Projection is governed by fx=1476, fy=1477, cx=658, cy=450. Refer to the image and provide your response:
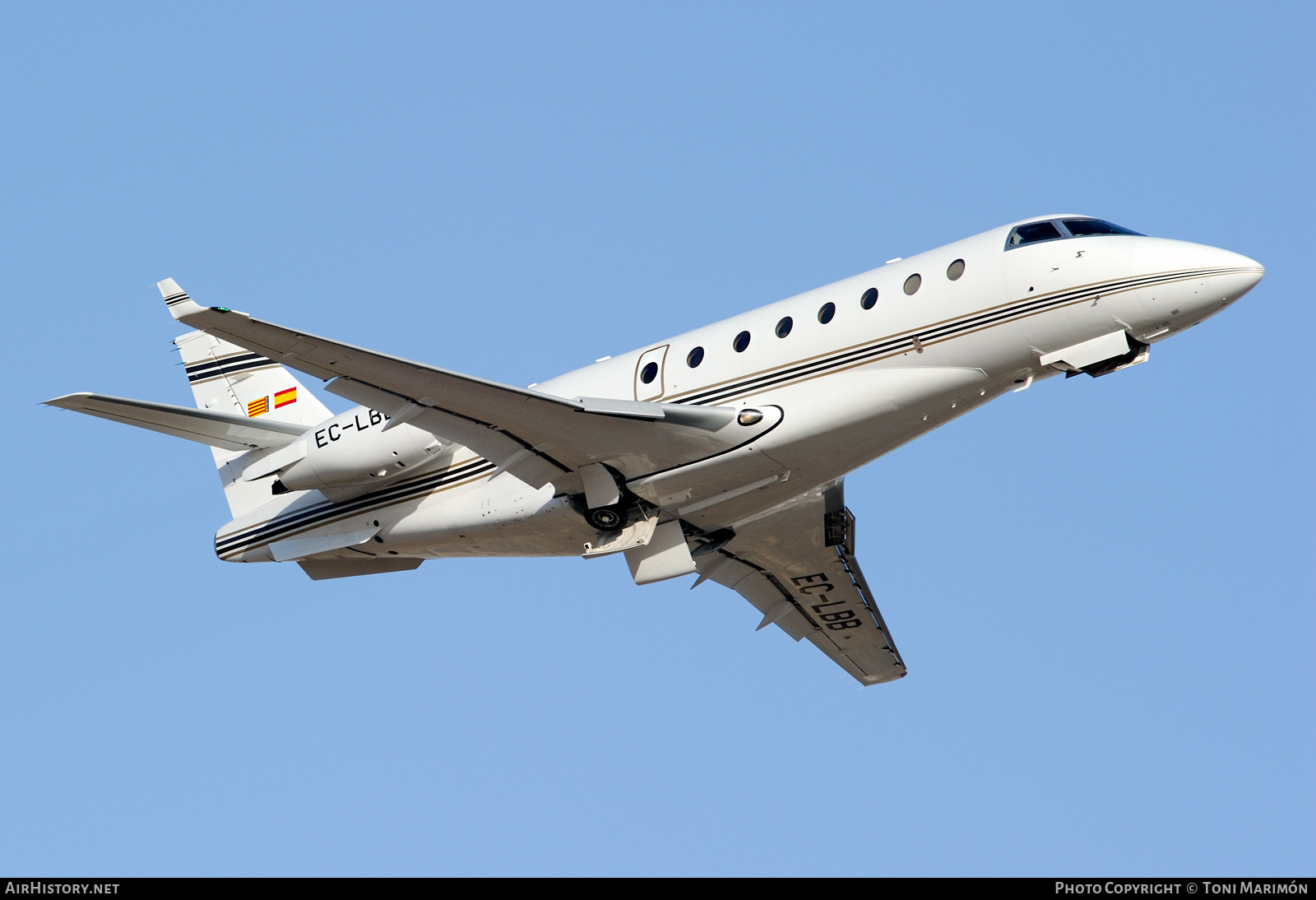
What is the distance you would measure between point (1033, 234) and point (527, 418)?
696 centimetres

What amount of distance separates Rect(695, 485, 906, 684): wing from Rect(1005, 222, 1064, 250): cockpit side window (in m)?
4.97

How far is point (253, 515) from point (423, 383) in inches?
253

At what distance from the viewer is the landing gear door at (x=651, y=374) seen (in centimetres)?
2042

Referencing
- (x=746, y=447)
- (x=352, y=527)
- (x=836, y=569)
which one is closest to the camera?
(x=746, y=447)

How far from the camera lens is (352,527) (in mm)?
22578

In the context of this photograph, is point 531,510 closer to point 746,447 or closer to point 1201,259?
point 746,447

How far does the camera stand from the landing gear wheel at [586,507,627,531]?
20.5 meters

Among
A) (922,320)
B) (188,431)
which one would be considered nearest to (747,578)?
(922,320)

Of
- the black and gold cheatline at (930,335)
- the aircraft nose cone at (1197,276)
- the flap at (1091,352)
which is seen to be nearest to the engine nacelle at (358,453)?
the black and gold cheatline at (930,335)

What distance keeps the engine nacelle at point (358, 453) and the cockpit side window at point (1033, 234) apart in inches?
339

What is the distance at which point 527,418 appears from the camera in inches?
757

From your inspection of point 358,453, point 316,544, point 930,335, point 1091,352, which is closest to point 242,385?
point 316,544

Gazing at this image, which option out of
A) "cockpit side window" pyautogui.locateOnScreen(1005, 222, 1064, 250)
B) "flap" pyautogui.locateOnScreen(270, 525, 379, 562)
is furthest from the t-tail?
"cockpit side window" pyautogui.locateOnScreen(1005, 222, 1064, 250)

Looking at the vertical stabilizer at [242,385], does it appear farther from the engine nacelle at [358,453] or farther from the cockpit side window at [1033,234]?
the cockpit side window at [1033,234]
